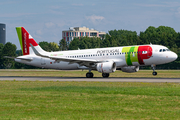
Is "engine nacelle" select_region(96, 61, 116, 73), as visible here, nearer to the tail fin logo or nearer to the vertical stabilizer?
the vertical stabilizer

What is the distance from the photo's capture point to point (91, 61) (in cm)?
4244

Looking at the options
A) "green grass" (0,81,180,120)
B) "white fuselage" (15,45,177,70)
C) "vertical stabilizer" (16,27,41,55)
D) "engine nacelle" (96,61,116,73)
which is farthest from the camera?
"vertical stabilizer" (16,27,41,55)

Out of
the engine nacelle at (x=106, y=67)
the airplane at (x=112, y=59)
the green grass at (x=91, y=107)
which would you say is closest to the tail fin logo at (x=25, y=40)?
the airplane at (x=112, y=59)

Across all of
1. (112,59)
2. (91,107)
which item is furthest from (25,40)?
(91,107)

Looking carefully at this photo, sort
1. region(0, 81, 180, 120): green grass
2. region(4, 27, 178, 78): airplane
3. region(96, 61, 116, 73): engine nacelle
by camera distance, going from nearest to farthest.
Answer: region(0, 81, 180, 120): green grass, region(96, 61, 116, 73): engine nacelle, region(4, 27, 178, 78): airplane

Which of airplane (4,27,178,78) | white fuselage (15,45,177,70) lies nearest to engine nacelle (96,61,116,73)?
airplane (4,27,178,78)

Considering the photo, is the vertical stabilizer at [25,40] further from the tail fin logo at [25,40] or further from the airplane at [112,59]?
the airplane at [112,59]

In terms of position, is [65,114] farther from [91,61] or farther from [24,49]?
[24,49]

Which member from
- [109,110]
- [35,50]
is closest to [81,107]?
[109,110]

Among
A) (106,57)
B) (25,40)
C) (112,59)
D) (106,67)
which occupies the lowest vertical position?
(106,67)

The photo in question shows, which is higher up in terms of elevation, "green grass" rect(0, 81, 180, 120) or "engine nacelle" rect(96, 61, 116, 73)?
"engine nacelle" rect(96, 61, 116, 73)

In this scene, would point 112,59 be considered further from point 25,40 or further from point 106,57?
point 25,40

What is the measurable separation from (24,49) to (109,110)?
37220 millimetres

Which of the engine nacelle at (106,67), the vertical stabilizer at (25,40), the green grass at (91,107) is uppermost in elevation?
the vertical stabilizer at (25,40)
